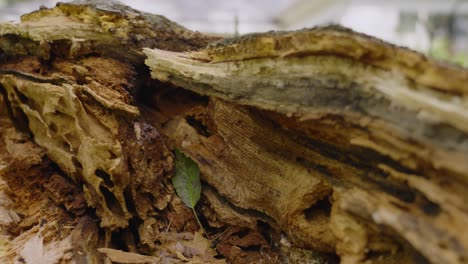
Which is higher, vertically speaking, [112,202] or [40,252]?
[112,202]

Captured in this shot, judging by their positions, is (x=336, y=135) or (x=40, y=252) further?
(x=40, y=252)

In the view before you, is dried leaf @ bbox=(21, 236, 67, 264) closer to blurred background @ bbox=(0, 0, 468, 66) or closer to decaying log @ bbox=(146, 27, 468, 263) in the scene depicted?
decaying log @ bbox=(146, 27, 468, 263)

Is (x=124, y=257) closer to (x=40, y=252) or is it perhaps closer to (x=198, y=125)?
(x=40, y=252)

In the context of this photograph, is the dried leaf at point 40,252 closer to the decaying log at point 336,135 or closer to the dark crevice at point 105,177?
the dark crevice at point 105,177

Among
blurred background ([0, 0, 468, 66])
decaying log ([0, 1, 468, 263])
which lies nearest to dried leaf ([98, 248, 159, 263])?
decaying log ([0, 1, 468, 263])

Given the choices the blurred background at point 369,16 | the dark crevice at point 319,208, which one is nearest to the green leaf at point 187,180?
the dark crevice at point 319,208

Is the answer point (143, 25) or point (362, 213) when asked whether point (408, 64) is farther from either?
point (143, 25)

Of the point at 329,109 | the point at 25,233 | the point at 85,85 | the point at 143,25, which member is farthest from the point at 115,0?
the point at 329,109

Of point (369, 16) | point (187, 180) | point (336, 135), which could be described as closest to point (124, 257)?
point (187, 180)
